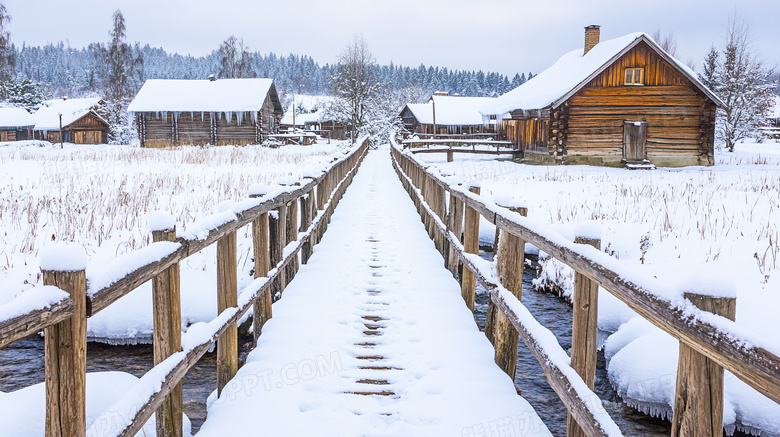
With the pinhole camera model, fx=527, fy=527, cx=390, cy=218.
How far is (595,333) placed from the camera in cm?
261

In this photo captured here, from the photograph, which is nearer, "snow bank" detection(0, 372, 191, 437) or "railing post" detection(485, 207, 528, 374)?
"snow bank" detection(0, 372, 191, 437)

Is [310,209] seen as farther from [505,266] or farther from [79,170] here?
[79,170]

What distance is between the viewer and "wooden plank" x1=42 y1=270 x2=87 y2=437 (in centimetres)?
171

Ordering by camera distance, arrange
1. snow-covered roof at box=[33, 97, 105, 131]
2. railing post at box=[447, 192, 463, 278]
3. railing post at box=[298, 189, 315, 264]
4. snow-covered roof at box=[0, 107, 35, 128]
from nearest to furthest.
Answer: railing post at box=[447, 192, 463, 278] < railing post at box=[298, 189, 315, 264] < snow-covered roof at box=[0, 107, 35, 128] < snow-covered roof at box=[33, 97, 105, 131]

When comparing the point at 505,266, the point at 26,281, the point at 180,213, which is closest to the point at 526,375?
the point at 505,266

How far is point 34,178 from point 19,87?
2364 inches

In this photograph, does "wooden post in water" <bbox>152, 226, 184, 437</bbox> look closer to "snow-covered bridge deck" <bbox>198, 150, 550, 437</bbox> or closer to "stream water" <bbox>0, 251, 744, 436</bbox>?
"snow-covered bridge deck" <bbox>198, 150, 550, 437</bbox>

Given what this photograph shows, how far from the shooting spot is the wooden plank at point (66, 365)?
1.71m

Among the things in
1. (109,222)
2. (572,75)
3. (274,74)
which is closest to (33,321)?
(109,222)

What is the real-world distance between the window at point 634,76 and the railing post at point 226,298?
23171mm

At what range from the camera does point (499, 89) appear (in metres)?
143

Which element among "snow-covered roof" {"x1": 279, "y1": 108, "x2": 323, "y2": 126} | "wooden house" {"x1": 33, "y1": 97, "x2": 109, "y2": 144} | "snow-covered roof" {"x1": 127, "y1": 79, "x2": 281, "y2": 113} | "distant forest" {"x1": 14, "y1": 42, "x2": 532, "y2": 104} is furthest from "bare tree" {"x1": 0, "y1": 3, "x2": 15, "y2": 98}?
"distant forest" {"x1": 14, "y1": 42, "x2": 532, "y2": 104}

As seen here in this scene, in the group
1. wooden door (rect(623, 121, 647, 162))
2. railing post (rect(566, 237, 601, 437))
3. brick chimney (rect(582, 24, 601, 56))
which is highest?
brick chimney (rect(582, 24, 601, 56))

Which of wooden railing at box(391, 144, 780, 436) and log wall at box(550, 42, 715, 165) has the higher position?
log wall at box(550, 42, 715, 165)
